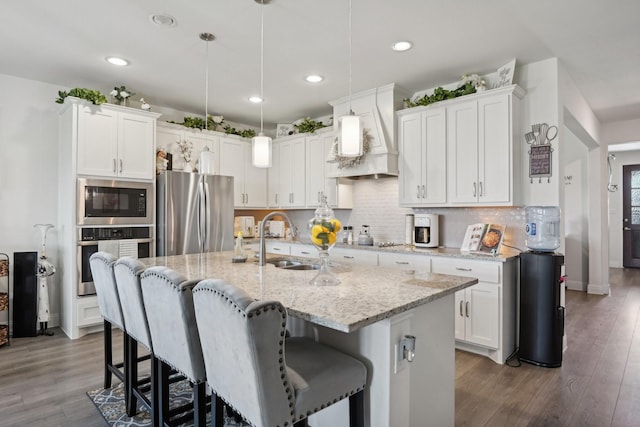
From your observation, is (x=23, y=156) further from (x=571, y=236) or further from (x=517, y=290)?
(x=571, y=236)

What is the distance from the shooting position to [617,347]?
141 inches

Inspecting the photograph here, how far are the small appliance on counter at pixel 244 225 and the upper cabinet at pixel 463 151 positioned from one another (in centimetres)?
257

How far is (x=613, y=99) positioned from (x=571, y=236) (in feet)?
8.56

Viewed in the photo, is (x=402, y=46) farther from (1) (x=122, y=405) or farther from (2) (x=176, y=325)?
Answer: (1) (x=122, y=405)

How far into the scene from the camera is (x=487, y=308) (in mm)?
3266

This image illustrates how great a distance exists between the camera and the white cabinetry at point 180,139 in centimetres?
473

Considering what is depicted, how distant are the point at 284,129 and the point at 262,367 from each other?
4.92 metres

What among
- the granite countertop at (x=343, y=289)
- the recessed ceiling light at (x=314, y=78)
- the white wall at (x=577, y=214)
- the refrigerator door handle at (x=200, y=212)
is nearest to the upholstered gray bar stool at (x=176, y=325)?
the granite countertop at (x=343, y=289)

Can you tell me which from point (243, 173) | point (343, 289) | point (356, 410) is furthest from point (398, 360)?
point (243, 173)

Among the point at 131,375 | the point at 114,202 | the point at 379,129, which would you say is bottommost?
the point at 131,375

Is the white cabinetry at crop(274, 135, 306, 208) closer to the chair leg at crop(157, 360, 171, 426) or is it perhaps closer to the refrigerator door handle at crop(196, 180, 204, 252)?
the refrigerator door handle at crop(196, 180, 204, 252)

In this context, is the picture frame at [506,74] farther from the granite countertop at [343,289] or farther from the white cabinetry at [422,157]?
the granite countertop at [343,289]

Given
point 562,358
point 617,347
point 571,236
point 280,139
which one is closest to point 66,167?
point 280,139

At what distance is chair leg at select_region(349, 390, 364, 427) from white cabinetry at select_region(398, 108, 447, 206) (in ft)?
8.98
